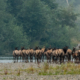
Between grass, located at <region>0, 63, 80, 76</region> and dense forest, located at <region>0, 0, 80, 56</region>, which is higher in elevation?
dense forest, located at <region>0, 0, 80, 56</region>

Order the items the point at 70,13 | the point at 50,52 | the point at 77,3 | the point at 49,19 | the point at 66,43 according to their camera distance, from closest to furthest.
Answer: the point at 50,52 < the point at 66,43 < the point at 49,19 < the point at 70,13 < the point at 77,3

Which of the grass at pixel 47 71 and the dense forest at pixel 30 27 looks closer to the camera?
the grass at pixel 47 71

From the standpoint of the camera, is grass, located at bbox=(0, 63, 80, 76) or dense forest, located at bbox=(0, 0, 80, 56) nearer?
grass, located at bbox=(0, 63, 80, 76)

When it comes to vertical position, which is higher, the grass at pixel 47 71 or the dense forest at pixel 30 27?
the dense forest at pixel 30 27

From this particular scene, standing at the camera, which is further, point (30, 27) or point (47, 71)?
point (30, 27)

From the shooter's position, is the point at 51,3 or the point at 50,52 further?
the point at 51,3

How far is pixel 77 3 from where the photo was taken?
181000 mm

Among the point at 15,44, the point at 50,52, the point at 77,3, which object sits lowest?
the point at 50,52

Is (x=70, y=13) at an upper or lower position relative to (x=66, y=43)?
upper

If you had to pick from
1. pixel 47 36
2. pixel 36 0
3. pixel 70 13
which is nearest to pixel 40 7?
pixel 36 0

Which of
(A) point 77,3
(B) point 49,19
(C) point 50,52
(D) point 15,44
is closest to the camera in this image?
(C) point 50,52

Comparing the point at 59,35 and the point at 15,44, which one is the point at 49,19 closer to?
the point at 59,35

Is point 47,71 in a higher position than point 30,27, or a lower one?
lower

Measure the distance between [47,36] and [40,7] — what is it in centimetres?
773
